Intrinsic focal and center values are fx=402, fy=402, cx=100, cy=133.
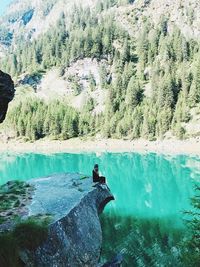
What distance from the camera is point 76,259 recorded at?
82.9 feet

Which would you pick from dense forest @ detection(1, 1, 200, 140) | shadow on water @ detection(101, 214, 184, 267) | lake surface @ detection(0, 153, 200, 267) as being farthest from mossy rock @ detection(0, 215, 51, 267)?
dense forest @ detection(1, 1, 200, 140)

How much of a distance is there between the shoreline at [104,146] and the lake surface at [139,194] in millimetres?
9029

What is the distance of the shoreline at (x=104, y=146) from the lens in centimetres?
12885

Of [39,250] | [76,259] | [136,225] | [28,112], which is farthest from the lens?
[28,112]

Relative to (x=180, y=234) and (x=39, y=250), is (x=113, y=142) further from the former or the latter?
(x=39, y=250)

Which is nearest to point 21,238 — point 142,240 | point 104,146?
point 142,240

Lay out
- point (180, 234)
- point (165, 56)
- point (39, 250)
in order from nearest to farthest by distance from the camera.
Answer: point (39, 250), point (180, 234), point (165, 56)

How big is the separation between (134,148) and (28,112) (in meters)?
57.1

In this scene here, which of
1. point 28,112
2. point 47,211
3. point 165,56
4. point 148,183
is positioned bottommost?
point 148,183

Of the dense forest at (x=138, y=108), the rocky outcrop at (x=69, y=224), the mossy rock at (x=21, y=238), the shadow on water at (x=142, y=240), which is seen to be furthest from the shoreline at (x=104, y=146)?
the mossy rock at (x=21, y=238)

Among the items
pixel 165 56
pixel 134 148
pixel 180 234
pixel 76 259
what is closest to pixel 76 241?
pixel 76 259

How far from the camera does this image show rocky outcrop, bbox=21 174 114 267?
77.4ft

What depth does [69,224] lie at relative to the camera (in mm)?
26500

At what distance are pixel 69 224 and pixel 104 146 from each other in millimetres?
123186
